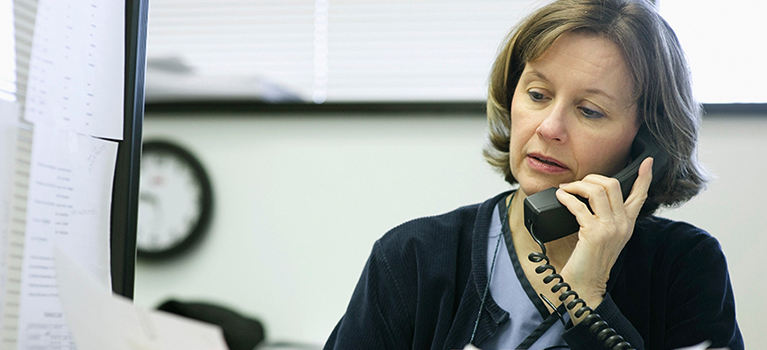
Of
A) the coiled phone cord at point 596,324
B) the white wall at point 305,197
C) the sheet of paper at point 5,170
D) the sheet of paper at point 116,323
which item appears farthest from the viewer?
the white wall at point 305,197

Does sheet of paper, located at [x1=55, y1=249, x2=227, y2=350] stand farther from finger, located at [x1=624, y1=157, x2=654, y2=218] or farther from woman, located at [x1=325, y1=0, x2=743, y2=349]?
finger, located at [x1=624, y1=157, x2=654, y2=218]

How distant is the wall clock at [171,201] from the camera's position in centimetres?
197

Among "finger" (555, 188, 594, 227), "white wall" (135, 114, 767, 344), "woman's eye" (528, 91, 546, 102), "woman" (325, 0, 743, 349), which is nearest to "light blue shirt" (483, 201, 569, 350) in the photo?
"woman" (325, 0, 743, 349)

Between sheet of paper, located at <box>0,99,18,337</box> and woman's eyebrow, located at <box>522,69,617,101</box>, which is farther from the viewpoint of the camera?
woman's eyebrow, located at <box>522,69,617,101</box>

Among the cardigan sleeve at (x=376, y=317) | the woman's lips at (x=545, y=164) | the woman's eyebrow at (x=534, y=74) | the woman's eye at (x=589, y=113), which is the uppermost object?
the woman's eyebrow at (x=534, y=74)

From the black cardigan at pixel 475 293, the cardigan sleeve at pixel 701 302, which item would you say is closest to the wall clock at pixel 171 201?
the black cardigan at pixel 475 293

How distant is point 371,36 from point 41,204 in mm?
1438

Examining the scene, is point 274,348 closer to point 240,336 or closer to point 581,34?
point 240,336

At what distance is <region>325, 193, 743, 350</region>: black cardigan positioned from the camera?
0.95 metres

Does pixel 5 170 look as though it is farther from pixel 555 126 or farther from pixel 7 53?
pixel 555 126

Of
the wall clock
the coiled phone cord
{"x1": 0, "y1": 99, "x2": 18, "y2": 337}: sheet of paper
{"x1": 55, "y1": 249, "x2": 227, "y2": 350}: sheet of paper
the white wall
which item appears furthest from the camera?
the wall clock

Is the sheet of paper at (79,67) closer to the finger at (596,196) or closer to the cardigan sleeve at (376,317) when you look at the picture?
the cardigan sleeve at (376,317)

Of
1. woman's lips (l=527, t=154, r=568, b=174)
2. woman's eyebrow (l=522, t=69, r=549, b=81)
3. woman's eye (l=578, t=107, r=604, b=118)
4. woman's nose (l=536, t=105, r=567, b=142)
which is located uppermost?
woman's eyebrow (l=522, t=69, r=549, b=81)

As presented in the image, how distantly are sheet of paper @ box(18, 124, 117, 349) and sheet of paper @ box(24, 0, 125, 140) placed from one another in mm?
17
